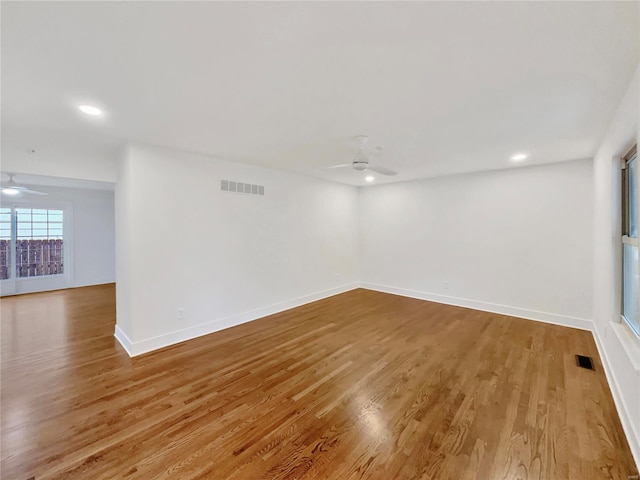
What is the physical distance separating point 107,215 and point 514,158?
9091mm

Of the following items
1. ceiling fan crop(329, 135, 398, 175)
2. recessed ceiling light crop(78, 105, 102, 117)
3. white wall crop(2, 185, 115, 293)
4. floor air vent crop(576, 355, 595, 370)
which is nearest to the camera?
recessed ceiling light crop(78, 105, 102, 117)

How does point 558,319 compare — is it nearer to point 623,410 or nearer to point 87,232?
point 623,410

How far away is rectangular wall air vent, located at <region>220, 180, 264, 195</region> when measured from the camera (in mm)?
3947

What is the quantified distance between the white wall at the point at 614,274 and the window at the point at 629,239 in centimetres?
5

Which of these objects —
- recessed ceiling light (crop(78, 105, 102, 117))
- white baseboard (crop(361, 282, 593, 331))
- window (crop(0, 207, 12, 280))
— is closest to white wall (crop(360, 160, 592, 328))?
white baseboard (crop(361, 282, 593, 331))

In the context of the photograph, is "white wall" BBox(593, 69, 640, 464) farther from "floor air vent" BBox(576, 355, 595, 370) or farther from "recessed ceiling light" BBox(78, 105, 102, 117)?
"recessed ceiling light" BBox(78, 105, 102, 117)

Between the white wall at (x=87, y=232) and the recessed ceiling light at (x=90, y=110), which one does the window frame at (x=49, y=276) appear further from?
the recessed ceiling light at (x=90, y=110)

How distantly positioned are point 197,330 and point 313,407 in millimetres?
2185

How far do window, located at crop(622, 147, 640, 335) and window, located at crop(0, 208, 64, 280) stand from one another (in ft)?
32.7

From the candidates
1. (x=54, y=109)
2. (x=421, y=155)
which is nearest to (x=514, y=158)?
(x=421, y=155)

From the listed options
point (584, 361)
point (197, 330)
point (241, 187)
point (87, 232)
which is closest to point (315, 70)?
point (241, 187)

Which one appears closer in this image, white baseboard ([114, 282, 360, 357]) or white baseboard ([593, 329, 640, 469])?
white baseboard ([593, 329, 640, 469])

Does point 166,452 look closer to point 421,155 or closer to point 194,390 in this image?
point 194,390

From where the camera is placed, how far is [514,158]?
12.6ft
